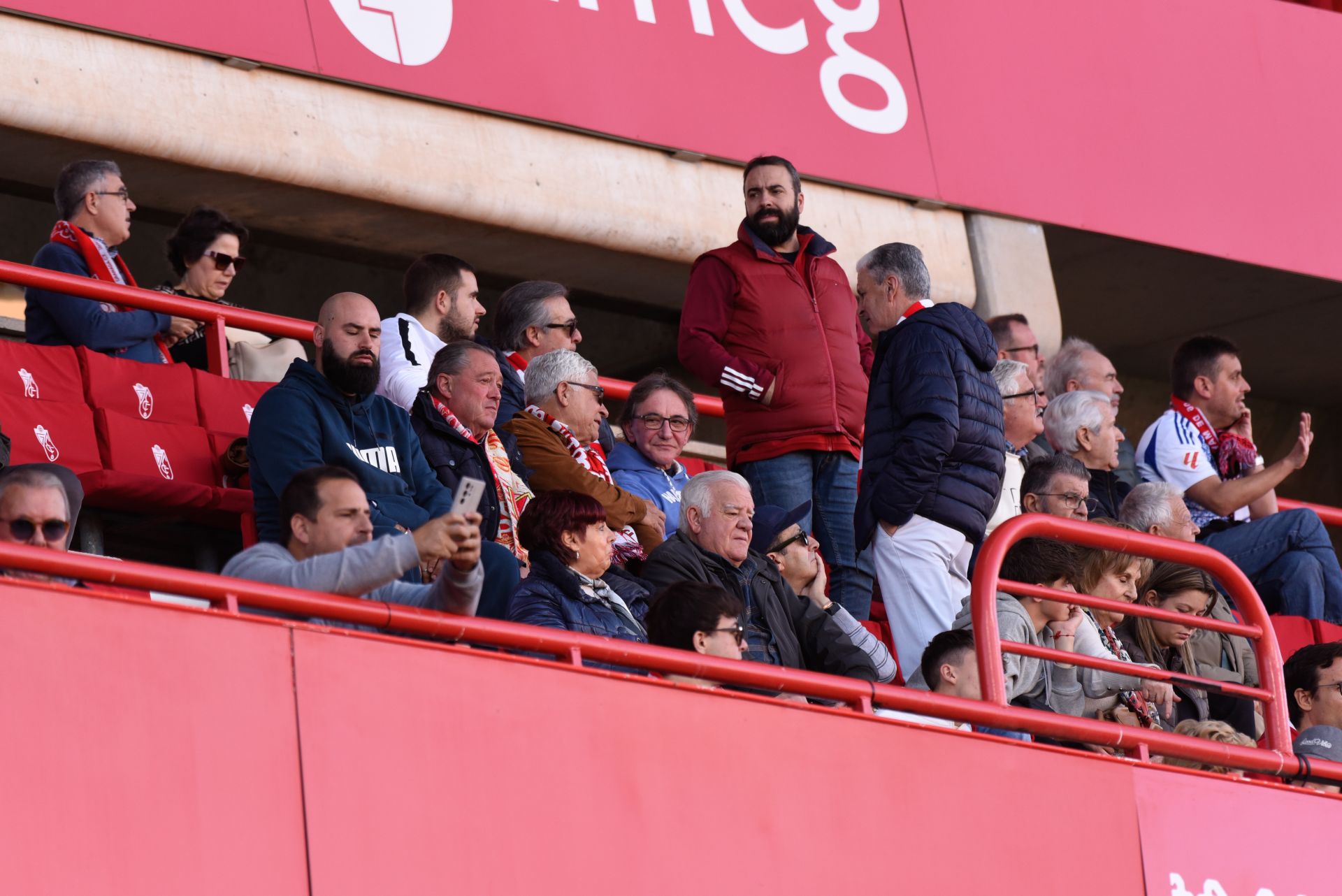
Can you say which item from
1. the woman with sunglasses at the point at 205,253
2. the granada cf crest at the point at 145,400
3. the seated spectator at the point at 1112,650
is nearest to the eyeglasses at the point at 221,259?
the woman with sunglasses at the point at 205,253

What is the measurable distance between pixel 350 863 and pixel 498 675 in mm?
610

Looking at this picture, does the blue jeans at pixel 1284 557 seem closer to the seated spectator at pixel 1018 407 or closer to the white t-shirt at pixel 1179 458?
the white t-shirt at pixel 1179 458

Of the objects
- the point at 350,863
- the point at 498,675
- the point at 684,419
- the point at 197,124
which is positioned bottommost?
the point at 350,863

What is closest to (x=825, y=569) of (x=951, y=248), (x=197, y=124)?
(x=197, y=124)

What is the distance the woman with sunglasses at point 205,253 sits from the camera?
8.11m

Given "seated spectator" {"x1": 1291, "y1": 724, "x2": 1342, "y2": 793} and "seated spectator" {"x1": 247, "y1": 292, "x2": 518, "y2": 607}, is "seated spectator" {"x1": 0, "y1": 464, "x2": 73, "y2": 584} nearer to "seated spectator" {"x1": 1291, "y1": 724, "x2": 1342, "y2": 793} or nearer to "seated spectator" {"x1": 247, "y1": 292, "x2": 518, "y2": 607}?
"seated spectator" {"x1": 247, "y1": 292, "x2": 518, "y2": 607}

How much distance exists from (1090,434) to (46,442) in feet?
13.7

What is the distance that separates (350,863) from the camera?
16.5 feet

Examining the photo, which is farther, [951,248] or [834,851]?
A: [951,248]

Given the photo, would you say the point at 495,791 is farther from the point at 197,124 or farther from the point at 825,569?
the point at 197,124

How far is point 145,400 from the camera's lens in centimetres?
764

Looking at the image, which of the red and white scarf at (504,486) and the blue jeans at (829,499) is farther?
the blue jeans at (829,499)

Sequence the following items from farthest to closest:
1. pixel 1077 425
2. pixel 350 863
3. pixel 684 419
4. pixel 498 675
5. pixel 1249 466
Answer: pixel 1249 466
pixel 1077 425
pixel 684 419
pixel 498 675
pixel 350 863

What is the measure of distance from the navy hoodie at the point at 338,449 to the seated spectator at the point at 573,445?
1.88 feet
